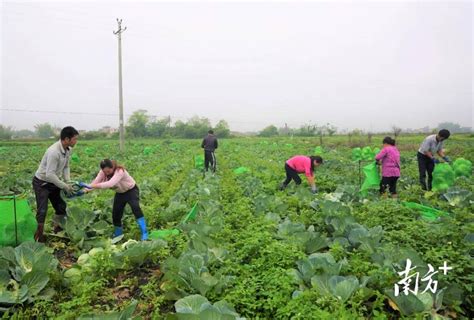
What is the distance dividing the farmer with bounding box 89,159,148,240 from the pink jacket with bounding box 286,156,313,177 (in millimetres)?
4036

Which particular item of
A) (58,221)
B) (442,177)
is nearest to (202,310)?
(58,221)

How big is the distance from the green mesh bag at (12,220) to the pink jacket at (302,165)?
17.9ft

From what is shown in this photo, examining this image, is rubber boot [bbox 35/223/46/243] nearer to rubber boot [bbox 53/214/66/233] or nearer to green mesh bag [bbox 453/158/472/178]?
rubber boot [bbox 53/214/66/233]

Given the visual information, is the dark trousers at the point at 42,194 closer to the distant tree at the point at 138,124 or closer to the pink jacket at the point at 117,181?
the pink jacket at the point at 117,181

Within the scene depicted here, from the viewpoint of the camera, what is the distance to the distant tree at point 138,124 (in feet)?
172

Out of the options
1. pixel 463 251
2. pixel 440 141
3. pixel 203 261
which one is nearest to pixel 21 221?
pixel 203 261

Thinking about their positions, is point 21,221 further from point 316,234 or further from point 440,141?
point 440,141

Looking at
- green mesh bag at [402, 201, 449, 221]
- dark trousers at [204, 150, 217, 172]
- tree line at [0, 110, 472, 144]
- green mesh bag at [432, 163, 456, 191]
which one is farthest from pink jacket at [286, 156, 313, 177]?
tree line at [0, 110, 472, 144]

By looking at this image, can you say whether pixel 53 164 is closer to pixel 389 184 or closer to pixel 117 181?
pixel 117 181

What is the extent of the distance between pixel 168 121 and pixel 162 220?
52.3 metres

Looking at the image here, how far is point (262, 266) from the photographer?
3.73 m

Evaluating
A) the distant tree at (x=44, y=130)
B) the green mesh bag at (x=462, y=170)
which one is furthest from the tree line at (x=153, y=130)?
the green mesh bag at (x=462, y=170)

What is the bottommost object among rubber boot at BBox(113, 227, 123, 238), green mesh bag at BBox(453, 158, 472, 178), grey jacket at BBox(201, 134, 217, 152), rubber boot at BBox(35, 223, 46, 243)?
rubber boot at BBox(113, 227, 123, 238)

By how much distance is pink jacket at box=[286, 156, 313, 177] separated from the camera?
767 cm
